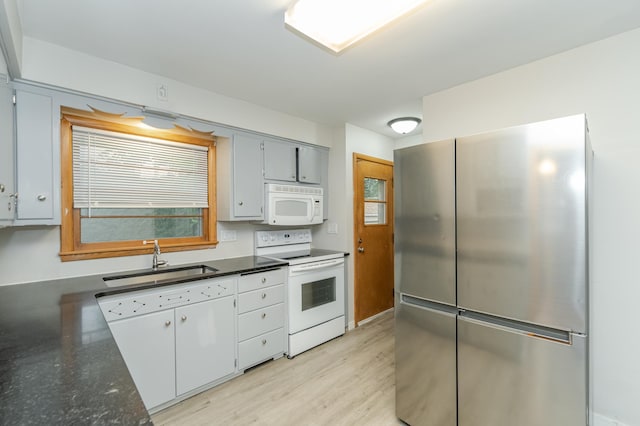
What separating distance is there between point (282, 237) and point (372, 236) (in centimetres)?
120

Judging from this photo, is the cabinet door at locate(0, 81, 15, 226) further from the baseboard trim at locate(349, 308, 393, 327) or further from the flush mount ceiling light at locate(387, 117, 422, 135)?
the baseboard trim at locate(349, 308, 393, 327)

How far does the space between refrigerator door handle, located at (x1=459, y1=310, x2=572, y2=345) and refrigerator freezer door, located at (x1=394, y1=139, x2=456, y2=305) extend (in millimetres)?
121

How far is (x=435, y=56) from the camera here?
2000 millimetres

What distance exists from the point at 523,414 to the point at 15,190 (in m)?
2.99

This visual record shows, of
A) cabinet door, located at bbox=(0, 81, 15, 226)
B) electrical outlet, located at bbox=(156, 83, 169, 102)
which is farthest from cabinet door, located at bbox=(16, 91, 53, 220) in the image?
electrical outlet, located at bbox=(156, 83, 169, 102)

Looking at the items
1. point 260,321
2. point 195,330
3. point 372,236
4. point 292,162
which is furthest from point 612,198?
point 195,330

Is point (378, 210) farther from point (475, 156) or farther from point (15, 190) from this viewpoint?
point (15, 190)

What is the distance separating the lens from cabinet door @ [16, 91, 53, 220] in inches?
67.1

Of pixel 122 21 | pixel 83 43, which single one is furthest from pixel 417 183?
pixel 83 43

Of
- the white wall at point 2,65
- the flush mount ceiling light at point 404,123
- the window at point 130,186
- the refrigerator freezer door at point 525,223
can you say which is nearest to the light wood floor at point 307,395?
the refrigerator freezer door at point 525,223

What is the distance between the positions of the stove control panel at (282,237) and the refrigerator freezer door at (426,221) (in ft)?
5.71

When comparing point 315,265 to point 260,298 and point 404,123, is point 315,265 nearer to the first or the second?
point 260,298

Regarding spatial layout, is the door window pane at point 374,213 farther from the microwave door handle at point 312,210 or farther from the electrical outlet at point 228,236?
the electrical outlet at point 228,236

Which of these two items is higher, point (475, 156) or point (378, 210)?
point (475, 156)
